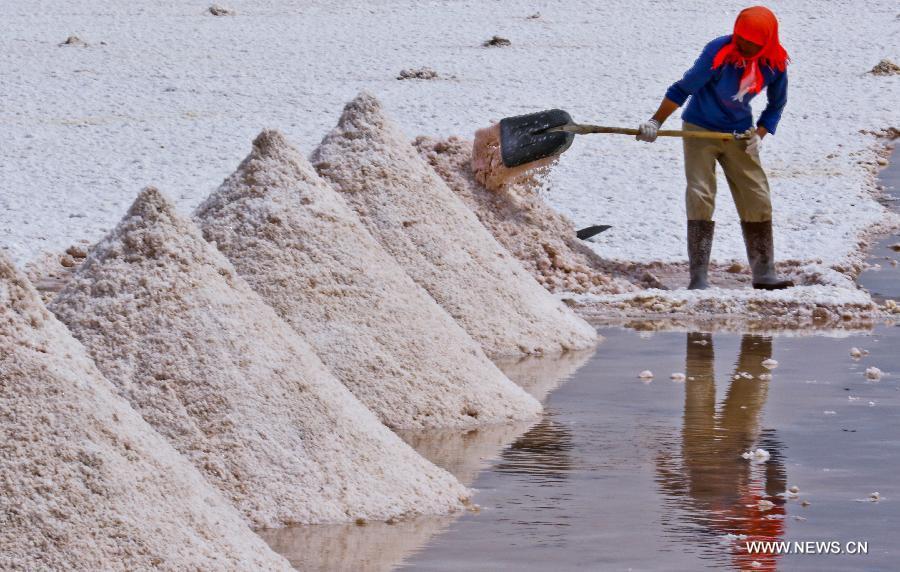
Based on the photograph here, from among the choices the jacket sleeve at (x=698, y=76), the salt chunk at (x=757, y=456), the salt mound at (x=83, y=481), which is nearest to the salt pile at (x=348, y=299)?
the salt chunk at (x=757, y=456)

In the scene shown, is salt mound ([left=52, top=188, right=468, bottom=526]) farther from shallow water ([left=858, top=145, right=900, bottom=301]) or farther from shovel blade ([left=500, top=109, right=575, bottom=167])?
shallow water ([left=858, top=145, right=900, bottom=301])

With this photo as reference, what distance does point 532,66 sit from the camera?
2362 cm

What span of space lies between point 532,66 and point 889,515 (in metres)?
18.3

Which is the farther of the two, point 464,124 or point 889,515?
point 464,124

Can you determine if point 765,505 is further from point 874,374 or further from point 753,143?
point 753,143

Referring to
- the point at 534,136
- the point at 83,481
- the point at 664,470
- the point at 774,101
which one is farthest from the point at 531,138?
the point at 83,481

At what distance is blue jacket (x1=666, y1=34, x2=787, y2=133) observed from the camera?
34.6ft

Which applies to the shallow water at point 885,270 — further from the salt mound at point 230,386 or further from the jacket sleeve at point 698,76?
the salt mound at point 230,386

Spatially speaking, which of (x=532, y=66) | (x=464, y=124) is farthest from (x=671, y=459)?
(x=532, y=66)

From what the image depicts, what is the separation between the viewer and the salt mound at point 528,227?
440 inches

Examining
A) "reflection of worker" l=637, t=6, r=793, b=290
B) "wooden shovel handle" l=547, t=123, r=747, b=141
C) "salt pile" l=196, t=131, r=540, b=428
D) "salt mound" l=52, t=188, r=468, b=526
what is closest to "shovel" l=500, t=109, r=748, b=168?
"wooden shovel handle" l=547, t=123, r=747, b=141

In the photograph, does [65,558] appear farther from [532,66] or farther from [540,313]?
[532,66]

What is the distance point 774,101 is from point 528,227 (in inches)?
68.4

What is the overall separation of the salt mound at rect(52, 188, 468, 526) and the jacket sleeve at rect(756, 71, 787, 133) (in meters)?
5.37
